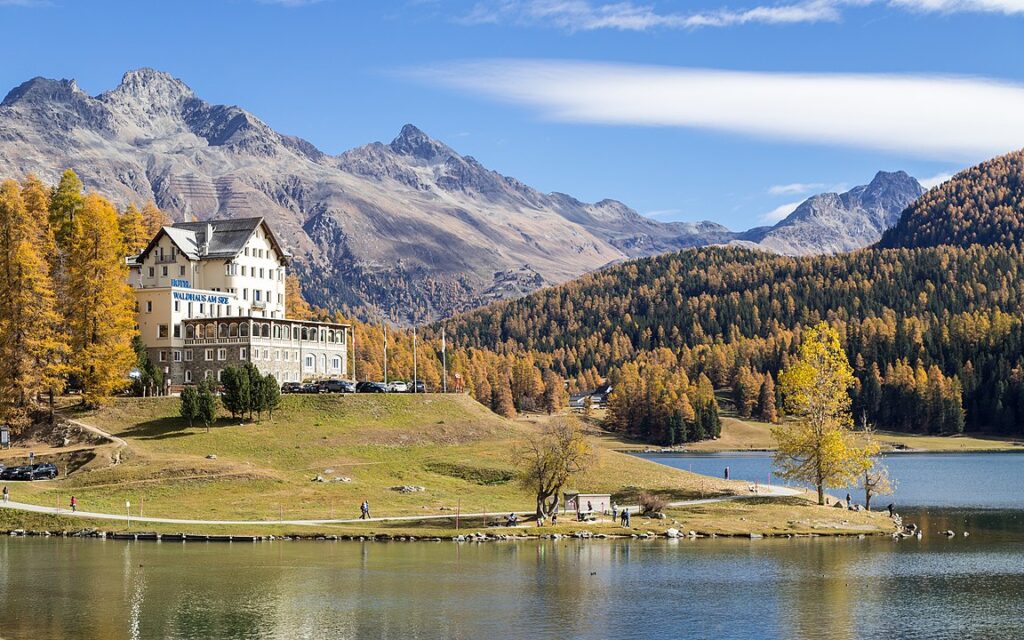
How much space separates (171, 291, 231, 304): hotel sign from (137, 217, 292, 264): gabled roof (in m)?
6.76

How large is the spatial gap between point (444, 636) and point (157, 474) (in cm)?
6143

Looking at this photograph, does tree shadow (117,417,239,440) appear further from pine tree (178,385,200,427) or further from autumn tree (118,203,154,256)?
autumn tree (118,203,154,256)

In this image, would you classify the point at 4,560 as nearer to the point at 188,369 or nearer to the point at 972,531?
the point at 188,369

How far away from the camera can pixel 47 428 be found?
13175 centimetres

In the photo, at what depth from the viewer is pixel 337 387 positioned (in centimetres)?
14788

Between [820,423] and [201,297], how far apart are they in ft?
274

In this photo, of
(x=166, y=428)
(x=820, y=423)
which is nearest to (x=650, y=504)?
(x=820, y=423)

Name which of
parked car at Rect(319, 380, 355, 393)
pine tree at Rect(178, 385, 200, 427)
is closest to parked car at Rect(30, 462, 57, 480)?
pine tree at Rect(178, 385, 200, 427)

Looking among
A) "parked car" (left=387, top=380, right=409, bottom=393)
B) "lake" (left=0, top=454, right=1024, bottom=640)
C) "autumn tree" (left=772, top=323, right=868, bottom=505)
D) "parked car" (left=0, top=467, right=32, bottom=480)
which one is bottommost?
"lake" (left=0, top=454, right=1024, bottom=640)

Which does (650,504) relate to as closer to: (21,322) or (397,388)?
(397,388)

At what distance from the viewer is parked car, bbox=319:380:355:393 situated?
14762 centimetres

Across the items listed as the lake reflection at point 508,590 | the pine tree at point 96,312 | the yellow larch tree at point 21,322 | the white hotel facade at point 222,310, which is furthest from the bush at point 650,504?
the yellow larch tree at point 21,322

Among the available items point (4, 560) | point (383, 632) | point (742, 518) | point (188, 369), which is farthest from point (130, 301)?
point (383, 632)

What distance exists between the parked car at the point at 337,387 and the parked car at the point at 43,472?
1431 inches
